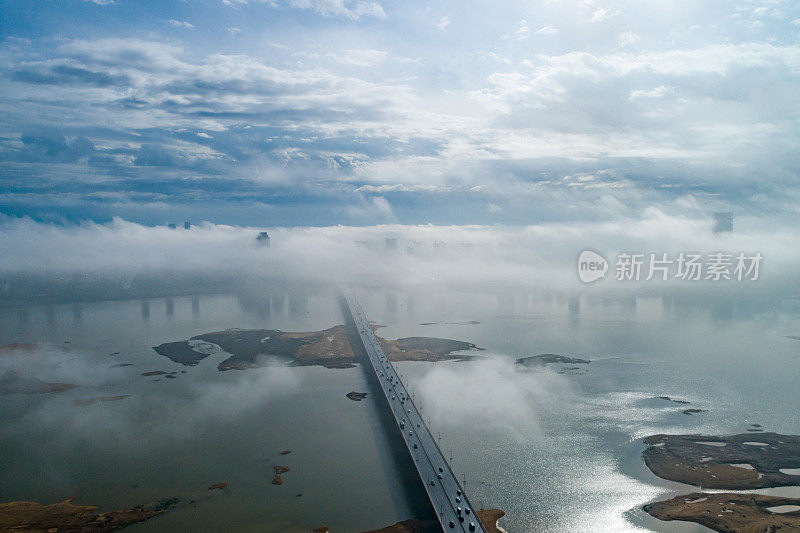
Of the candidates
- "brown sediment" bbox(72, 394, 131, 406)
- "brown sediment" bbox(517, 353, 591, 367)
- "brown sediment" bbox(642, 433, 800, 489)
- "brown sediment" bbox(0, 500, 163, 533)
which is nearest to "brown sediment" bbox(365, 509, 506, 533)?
"brown sediment" bbox(642, 433, 800, 489)

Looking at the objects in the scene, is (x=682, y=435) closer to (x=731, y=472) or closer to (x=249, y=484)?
(x=731, y=472)

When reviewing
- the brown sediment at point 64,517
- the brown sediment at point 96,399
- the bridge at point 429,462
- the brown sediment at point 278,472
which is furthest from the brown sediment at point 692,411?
the brown sediment at point 96,399

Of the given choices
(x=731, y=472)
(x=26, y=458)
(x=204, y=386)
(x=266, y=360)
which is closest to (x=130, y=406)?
(x=204, y=386)

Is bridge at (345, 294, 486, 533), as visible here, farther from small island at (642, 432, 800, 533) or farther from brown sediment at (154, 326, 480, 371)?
brown sediment at (154, 326, 480, 371)

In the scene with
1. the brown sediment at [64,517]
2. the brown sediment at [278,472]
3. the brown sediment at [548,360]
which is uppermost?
the brown sediment at [548,360]

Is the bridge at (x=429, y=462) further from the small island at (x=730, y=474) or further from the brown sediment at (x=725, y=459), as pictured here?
the brown sediment at (x=725, y=459)

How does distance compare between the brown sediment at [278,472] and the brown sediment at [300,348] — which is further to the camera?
the brown sediment at [300,348]

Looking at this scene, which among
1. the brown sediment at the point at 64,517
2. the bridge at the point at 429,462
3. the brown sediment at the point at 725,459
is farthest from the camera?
the brown sediment at the point at 725,459
